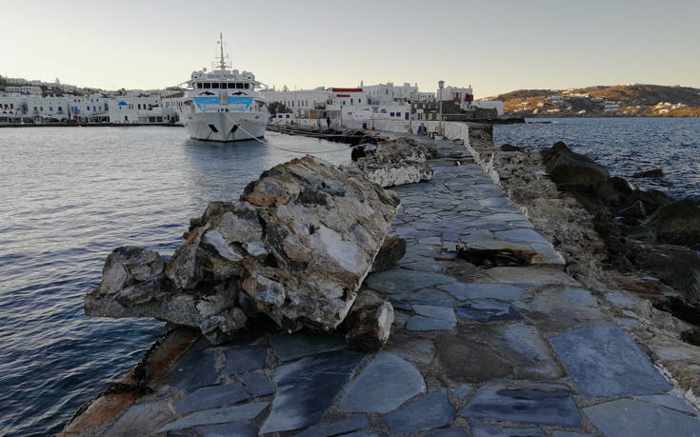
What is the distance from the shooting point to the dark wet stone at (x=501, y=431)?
2305 millimetres

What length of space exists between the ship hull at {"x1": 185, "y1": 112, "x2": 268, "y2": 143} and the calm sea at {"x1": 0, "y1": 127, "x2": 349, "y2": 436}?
63.6ft

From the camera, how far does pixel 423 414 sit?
2.48 metres

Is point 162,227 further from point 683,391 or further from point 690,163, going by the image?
point 690,163

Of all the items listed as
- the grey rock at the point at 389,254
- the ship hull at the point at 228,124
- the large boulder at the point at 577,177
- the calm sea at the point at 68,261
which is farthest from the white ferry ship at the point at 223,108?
the grey rock at the point at 389,254

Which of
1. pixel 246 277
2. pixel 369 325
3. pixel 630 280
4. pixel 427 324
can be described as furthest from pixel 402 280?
pixel 630 280

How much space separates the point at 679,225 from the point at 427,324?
8.42 meters

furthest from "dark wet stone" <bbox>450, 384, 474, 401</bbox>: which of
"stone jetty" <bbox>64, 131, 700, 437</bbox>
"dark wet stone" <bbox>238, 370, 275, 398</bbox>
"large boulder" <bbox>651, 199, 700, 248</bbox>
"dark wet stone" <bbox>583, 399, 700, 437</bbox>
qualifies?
"large boulder" <bbox>651, 199, 700, 248</bbox>

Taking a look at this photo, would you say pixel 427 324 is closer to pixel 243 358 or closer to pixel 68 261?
pixel 243 358

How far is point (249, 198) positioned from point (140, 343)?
12.1 ft

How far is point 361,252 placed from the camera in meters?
3.47

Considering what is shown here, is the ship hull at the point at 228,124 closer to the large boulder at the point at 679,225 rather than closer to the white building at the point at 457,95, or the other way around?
the large boulder at the point at 679,225

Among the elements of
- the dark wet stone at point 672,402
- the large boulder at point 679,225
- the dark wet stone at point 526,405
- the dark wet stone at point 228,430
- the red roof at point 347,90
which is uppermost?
the red roof at point 347,90

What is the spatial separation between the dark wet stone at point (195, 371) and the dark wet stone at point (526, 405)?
154 centimetres

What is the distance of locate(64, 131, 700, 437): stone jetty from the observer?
2.42 m
